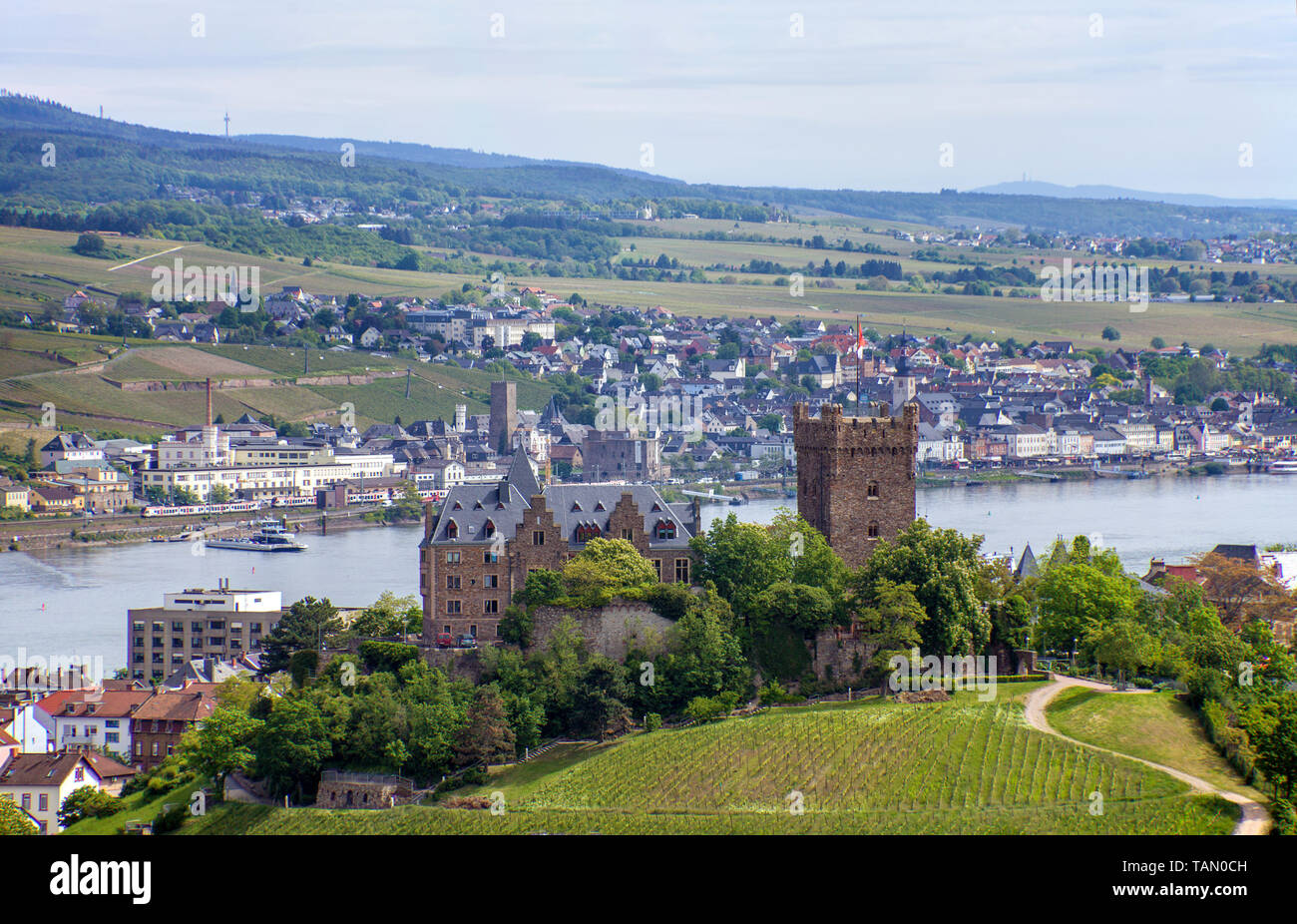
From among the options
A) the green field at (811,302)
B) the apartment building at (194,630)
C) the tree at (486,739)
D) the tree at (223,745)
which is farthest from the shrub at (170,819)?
the green field at (811,302)

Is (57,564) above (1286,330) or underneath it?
underneath

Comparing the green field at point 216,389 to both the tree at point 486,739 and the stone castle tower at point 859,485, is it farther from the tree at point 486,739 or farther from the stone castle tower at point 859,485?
the tree at point 486,739

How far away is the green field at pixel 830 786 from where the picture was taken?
26734 mm

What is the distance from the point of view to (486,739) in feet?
106

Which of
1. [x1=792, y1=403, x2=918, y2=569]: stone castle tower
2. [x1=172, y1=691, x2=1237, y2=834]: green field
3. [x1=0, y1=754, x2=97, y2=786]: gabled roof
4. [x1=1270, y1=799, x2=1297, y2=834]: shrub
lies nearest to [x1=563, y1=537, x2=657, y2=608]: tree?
[x1=172, y1=691, x2=1237, y2=834]: green field

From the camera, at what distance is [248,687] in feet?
126

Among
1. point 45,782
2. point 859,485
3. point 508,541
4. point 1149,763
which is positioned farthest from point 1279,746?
point 45,782

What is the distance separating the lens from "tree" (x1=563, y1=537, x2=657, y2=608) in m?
34.1

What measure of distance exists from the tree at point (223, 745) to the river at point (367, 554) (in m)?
20.5

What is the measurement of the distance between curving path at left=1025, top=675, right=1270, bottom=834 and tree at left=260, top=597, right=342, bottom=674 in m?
16.0

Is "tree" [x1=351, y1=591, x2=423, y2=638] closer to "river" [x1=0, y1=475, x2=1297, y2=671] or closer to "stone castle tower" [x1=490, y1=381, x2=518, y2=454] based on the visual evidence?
"river" [x1=0, y1=475, x2=1297, y2=671]
